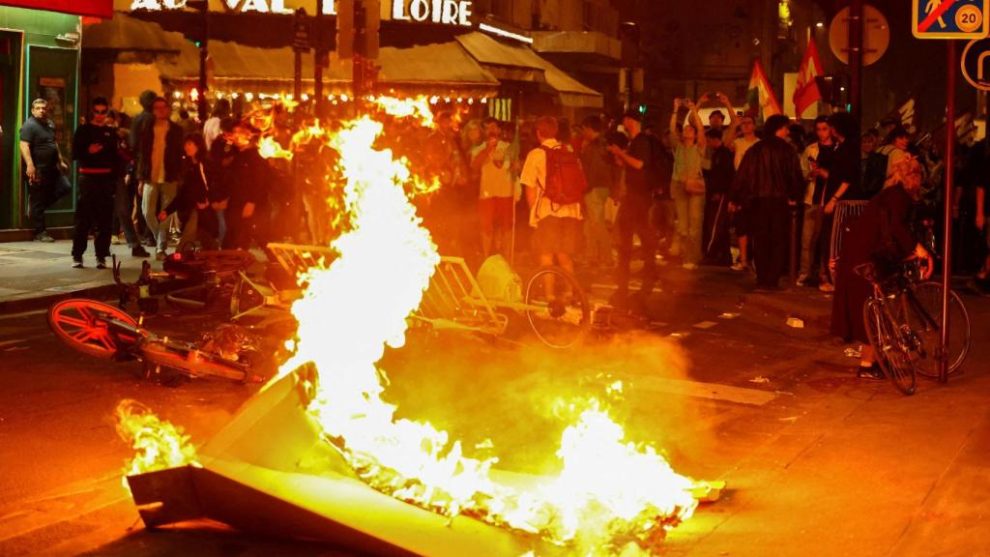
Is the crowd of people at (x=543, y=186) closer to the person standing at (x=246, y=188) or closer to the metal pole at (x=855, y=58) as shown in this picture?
the person standing at (x=246, y=188)

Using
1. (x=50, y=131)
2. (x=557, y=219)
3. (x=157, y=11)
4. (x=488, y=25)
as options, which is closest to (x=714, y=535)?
(x=557, y=219)

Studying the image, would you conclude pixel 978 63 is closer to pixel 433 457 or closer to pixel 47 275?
pixel 433 457

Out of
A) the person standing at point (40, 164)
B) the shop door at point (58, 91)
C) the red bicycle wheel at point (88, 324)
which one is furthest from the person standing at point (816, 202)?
the shop door at point (58, 91)

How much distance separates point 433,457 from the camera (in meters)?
6.39

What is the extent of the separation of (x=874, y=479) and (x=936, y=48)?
3922 centimetres

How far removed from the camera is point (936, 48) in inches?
1736

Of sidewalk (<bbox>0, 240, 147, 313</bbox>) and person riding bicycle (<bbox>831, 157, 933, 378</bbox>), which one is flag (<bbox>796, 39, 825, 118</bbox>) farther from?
sidewalk (<bbox>0, 240, 147, 313</bbox>)

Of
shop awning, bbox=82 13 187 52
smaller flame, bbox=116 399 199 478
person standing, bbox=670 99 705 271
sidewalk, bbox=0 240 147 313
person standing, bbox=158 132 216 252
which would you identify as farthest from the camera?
shop awning, bbox=82 13 187 52

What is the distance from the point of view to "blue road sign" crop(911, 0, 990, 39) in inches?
402

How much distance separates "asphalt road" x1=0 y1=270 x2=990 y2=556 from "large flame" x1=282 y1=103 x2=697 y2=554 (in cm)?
31

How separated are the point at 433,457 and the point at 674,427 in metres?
3.07

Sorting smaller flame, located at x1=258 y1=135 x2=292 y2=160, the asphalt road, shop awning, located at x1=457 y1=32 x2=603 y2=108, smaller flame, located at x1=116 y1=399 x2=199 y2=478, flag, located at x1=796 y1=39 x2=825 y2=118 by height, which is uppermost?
shop awning, located at x1=457 y1=32 x2=603 y2=108

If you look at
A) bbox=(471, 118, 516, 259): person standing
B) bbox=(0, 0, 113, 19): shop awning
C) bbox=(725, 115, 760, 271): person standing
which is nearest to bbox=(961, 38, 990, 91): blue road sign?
bbox=(725, 115, 760, 271): person standing

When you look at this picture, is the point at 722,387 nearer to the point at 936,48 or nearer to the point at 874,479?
the point at 874,479
